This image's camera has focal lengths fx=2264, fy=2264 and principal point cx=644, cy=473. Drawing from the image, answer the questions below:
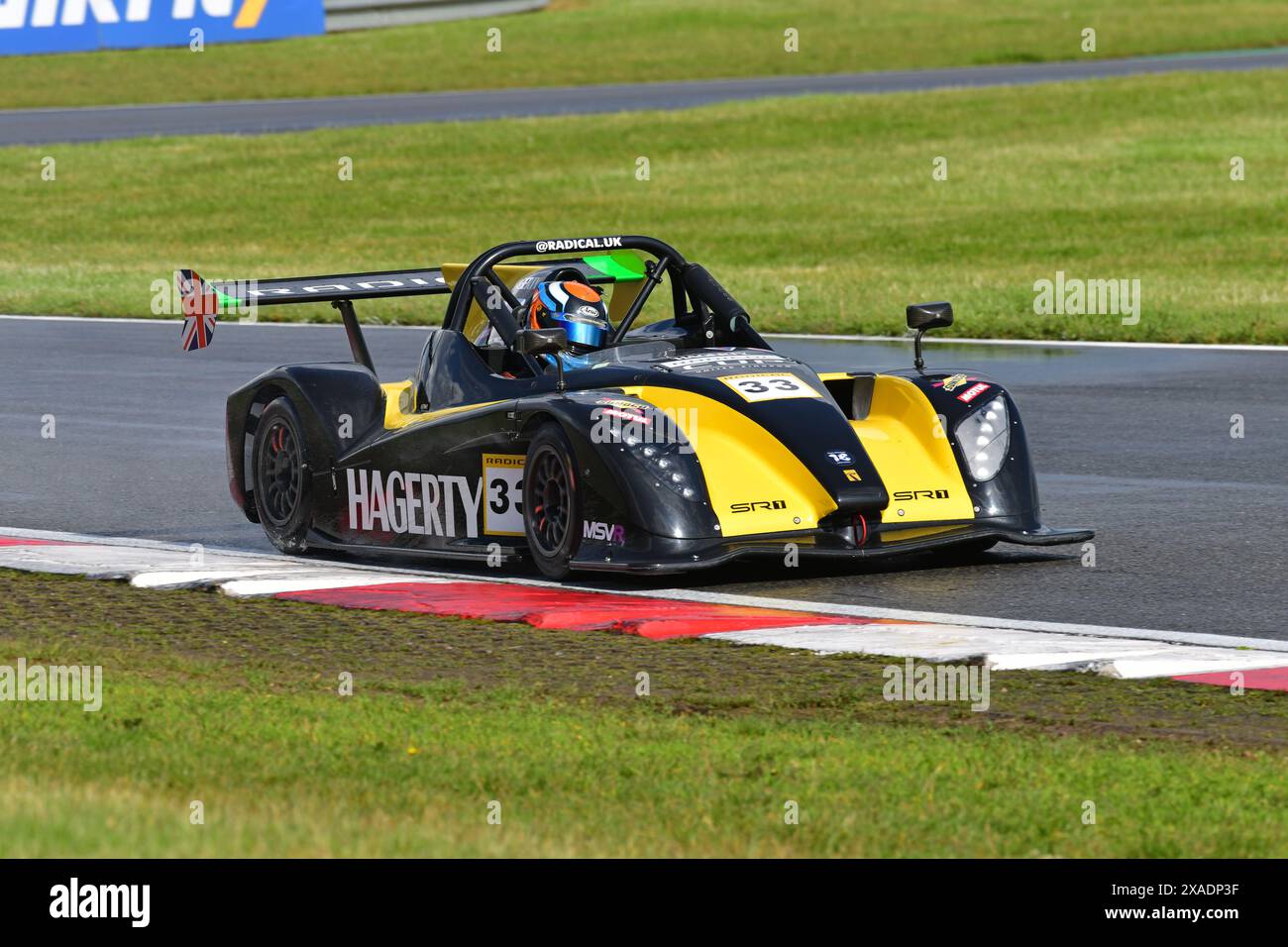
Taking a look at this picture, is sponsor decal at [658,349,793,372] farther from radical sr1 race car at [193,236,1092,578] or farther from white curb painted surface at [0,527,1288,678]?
white curb painted surface at [0,527,1288,678]

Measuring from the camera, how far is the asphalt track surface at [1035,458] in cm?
925

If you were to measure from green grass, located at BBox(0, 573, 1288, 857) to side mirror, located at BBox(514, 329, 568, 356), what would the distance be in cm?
151

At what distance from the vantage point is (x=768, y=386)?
9.54 meters

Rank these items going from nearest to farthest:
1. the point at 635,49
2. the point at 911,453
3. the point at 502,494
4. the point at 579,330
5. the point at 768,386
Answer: the point at 768,386 < the point at 911,453 < the point at 502,494 < the point at 579,330 < the point at 635,49

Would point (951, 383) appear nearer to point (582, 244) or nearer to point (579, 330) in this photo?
point (579, 330)

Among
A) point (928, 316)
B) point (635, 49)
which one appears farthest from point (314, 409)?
point (635, 49)

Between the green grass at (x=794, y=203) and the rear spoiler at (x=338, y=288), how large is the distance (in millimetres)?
9303

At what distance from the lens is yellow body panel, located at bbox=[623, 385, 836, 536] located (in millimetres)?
9188

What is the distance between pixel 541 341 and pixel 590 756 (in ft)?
11.6

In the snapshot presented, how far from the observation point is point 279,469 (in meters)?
11.1
